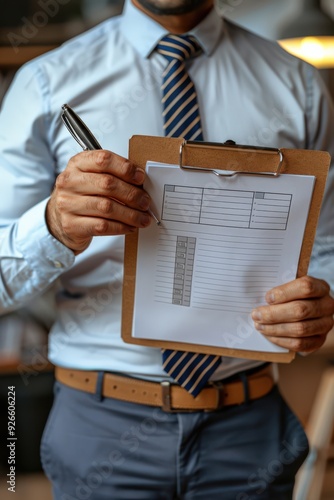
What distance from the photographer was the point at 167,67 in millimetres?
1102

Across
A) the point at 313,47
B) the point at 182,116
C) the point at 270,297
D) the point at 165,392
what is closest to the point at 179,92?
the point at 182,116

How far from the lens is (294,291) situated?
0.95m

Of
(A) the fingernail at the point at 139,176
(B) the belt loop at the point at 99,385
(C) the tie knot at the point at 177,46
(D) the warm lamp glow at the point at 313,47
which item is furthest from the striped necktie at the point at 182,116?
(D) the warm lamp glow at the point at 313,47

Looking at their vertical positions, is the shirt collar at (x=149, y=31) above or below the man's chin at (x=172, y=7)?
below

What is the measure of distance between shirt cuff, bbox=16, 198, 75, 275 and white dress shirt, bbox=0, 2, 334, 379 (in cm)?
1

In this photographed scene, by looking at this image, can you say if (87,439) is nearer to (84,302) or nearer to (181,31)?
(84,302)

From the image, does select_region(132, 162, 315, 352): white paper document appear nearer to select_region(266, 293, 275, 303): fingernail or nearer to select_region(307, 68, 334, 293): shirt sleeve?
select_region(266, 293, 275, 303): fingernail

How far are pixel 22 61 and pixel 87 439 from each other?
1.38 m

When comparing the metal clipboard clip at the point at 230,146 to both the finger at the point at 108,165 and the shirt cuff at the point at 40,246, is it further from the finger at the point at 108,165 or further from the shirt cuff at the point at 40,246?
the shirt cuff at the point at 40,246

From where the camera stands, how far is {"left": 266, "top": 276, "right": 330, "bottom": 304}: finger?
0.95 meters

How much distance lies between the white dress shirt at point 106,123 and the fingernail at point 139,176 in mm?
231

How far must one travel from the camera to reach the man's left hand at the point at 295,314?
3.12 feet

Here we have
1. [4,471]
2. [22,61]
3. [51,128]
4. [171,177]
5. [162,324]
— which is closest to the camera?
[171,177]

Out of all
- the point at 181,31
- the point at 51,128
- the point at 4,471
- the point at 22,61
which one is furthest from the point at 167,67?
the point at 4,471
